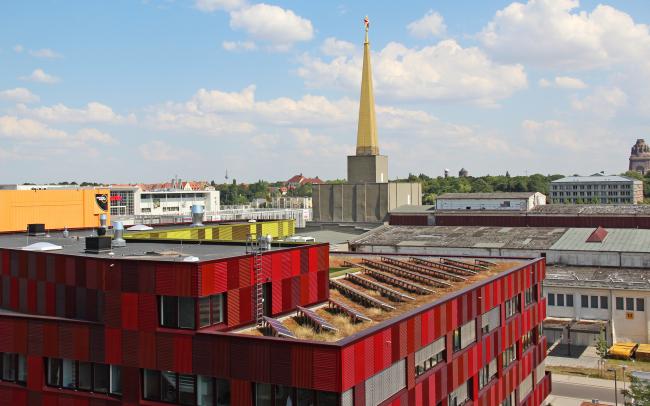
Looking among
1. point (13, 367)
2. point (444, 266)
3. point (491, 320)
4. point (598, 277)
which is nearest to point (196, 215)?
point (444, 266)

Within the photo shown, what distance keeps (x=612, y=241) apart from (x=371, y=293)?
62.3 metres

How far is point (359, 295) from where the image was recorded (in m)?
39.0

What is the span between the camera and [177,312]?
2867cm

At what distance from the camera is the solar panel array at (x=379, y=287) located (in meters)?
39.8

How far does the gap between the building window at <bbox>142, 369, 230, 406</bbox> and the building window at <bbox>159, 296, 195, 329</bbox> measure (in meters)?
2.21

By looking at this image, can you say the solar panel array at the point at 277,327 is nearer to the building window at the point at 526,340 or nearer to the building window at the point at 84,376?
the building window at the point at 84,376

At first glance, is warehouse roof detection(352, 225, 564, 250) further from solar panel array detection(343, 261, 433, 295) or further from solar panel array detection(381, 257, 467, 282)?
solar panel array detection(343, 261, 433, 295)

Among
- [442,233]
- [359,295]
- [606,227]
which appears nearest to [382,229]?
[442,233]

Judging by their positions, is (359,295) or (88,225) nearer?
(359,295)

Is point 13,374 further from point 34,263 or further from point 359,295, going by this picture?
point 359,295

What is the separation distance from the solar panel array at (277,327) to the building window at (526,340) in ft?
81.3

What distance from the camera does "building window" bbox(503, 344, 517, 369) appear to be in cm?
4490

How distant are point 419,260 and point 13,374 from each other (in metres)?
33.9

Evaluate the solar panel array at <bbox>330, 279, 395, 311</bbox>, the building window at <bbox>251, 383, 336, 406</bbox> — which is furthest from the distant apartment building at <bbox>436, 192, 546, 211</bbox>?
the building window at <bbox>251, 383, 336, 406</bbox>
